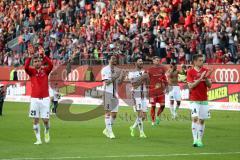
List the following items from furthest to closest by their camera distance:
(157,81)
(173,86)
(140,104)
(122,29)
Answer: (122,29), (173,86), (157,81), (140,104)

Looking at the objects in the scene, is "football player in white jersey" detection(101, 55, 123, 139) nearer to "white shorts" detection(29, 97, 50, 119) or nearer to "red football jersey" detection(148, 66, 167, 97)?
"white shorts" detection(29, 97, 50, 119)

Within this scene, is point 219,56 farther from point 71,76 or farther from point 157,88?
point 71,76

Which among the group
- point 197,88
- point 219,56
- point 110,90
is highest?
point 219,56

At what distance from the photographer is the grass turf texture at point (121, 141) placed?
1883 centimetres

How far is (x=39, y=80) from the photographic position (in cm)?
2150

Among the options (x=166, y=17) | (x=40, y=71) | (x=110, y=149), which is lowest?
(x=110, y=149)

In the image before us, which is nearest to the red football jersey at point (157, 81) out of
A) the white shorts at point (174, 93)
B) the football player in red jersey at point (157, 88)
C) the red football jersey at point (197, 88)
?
the football player in red jersey at point (157, 88)

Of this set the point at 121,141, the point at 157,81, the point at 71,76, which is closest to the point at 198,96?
the point at 121,141

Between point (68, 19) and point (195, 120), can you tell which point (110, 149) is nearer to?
point (195, 120)

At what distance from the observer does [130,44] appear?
4447 cm

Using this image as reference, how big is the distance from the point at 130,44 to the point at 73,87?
175 inches

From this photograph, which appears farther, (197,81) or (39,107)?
(39,107)

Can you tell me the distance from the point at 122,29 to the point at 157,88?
15026mm

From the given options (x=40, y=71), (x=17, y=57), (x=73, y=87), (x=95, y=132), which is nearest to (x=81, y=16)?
(x=17, y=57)
